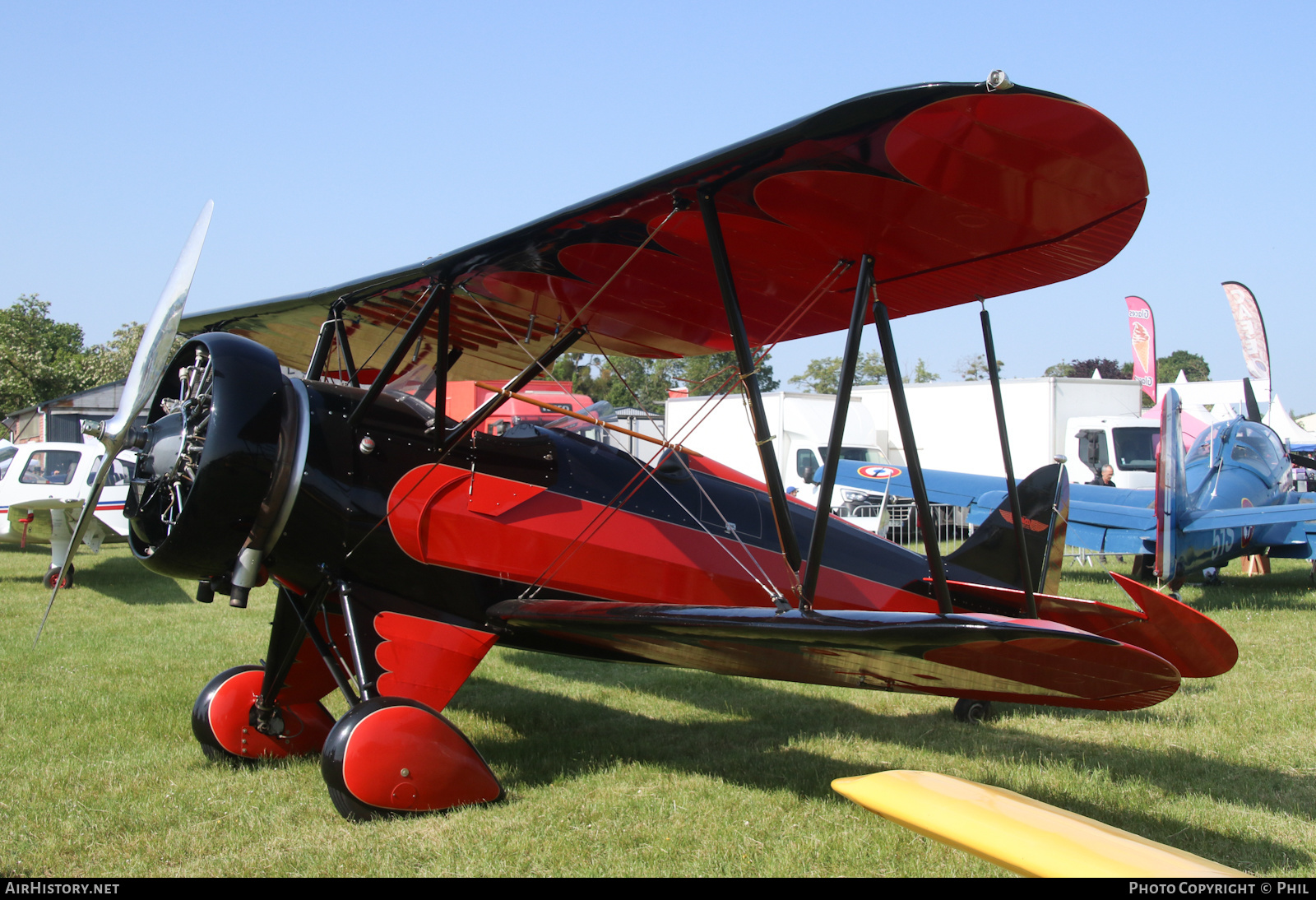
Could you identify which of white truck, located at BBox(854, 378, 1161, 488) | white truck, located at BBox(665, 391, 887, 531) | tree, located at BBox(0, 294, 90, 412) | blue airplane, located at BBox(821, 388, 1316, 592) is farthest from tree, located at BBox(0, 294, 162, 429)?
blue airplane, located at BBox(821, 388, 1316, 592)

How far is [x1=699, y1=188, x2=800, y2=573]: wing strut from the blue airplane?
5512 millimetres

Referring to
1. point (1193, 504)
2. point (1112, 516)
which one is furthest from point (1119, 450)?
point (1112, 516)

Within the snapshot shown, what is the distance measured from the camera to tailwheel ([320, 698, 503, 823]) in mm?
3861

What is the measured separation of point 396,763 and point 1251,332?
18914 mm

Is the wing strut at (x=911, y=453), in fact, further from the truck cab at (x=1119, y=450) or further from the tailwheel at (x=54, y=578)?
the truck cab at (x=1119, y=450)

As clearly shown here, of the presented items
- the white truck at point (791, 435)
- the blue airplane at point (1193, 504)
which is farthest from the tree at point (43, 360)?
the blue airplane at point (1193, 504)

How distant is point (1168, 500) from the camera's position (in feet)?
30.1

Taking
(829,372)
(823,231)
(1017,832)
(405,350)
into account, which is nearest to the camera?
(1017,832)

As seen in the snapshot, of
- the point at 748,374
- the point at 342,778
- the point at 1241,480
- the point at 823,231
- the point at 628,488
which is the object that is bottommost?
the point at 342,778

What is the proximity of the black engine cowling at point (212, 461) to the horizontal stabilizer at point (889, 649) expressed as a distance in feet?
4.44

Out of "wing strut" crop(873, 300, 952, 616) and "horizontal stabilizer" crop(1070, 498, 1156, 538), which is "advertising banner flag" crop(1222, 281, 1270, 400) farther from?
"wing strut" crop(873, 300, 952, 616)

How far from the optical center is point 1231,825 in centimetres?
400

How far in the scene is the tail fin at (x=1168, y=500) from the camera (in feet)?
30.2

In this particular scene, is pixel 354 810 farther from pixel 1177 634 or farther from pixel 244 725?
pixel 1177 634
